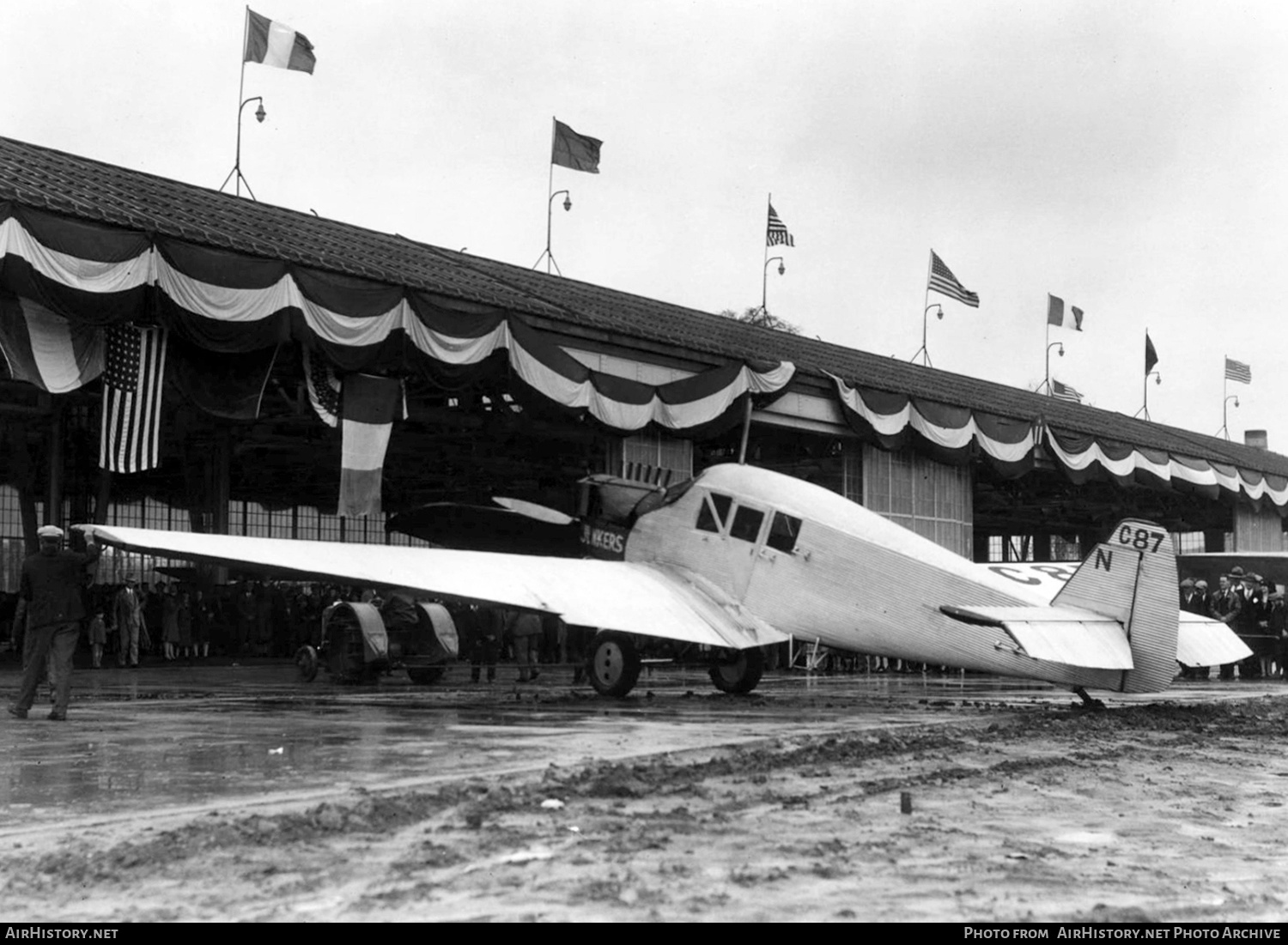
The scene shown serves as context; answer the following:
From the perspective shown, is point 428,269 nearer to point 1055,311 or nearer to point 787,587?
point 787,587

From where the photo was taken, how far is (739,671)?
17.8m

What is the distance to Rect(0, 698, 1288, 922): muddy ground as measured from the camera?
5020mm

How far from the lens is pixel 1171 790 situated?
8.45 m

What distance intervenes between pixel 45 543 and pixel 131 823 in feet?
25.3

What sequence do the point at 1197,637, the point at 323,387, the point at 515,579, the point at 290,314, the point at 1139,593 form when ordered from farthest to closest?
the point at 323,387
the point at 290,314
the point at 515,579
the point at 1197,637
the point at 1139,593

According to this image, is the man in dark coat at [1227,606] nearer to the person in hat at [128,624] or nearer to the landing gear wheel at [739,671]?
the landing gear wheel at [739,671]

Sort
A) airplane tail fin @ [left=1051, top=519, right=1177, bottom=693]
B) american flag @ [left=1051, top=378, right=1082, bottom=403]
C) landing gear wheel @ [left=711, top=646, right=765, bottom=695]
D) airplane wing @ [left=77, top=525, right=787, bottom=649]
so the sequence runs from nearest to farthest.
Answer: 1. airplane tail fin @ [left=1051, top=519, right=1177, bottom=693]
2. airplane wing @ [left=77, top=525, right=787, bottom=649]
3. landing gear wheel @ [left=711, top=646, right=765, bottom=695]
4. american flag @ [left=1051, top=378, right=1082, bottom=403]

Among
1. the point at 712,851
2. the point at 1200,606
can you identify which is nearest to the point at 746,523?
the point at 712,851

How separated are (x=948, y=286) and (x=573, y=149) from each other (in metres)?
13.6

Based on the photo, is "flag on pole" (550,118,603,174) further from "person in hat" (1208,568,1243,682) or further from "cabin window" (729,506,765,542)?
"cabin window" (729,506,765,542)

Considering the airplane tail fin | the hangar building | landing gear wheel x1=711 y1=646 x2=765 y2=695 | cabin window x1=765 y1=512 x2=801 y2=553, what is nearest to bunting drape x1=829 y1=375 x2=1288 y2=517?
the hangar building

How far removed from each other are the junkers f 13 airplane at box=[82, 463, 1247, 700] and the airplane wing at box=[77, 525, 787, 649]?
3cm
